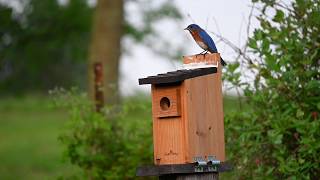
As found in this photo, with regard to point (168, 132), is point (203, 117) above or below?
above

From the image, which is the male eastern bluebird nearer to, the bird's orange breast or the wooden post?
the bird's orange breast

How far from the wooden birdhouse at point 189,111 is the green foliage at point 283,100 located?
82cm

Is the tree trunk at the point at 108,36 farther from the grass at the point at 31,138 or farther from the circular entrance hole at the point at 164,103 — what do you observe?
the circular entrance hole at the point at 164,103

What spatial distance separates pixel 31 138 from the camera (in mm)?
19500

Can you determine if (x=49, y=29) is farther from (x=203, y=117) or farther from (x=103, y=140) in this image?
(x=203, y=117)

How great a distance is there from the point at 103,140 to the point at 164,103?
259 cm

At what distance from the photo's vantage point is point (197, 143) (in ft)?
19.2

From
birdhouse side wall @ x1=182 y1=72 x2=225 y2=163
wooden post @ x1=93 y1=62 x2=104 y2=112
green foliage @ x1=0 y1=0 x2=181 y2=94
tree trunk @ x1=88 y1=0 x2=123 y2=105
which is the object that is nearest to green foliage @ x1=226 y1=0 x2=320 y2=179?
birdhouse side wall @ x1=182 y1=72 x2=225 y2=163

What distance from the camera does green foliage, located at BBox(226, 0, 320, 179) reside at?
261 inches

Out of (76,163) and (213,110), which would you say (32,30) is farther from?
(213,110)

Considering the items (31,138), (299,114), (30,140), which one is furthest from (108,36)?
(299,114)

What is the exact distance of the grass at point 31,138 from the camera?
45.7ft

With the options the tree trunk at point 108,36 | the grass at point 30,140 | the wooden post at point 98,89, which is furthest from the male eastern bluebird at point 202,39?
the tree trunk at point 108,36

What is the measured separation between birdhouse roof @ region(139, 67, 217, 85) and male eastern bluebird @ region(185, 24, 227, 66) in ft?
0.54
